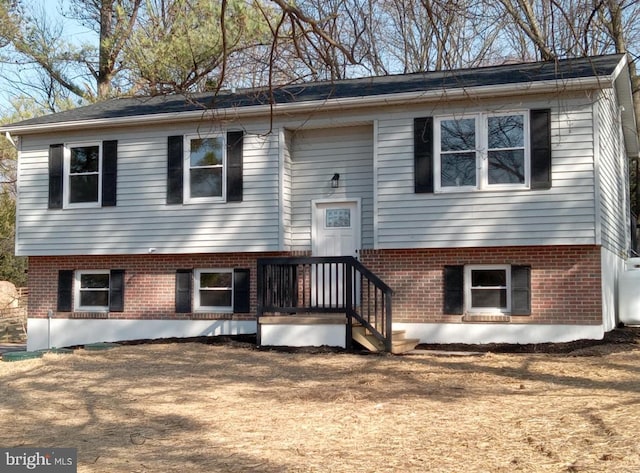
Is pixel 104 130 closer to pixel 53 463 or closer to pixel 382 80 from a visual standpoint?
pixel 382 80

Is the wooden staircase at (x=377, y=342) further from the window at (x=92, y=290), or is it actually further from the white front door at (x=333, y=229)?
the window at (x=92, y=290)

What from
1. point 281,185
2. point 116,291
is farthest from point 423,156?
point 116,291

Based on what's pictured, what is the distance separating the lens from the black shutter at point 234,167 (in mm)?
14031

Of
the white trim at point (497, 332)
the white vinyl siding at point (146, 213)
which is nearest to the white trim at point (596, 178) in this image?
the white trim at point (497, 332)

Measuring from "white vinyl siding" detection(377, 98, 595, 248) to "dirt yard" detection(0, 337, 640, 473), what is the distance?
6.74 feet

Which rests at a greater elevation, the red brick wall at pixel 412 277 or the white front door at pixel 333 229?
the white front door at pixel 333 229

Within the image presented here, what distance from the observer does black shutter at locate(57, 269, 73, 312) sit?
15539 millimetres

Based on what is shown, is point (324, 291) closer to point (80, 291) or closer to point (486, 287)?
point (486, 287)

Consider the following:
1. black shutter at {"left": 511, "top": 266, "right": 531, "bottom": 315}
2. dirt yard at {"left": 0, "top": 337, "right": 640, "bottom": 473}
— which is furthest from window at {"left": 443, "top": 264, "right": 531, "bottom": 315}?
dirt yard at {"left": 0, "top": 337, "right": 640, "bottom": 473}

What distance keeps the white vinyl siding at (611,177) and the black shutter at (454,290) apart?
97.7 inches

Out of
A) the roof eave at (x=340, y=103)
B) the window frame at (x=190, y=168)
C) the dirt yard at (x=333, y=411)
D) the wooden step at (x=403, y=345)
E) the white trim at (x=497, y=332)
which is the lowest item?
the dirt yard at (x=333, y=411)

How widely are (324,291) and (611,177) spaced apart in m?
6.00

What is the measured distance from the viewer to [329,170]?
560 inches

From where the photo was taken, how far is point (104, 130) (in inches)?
595
